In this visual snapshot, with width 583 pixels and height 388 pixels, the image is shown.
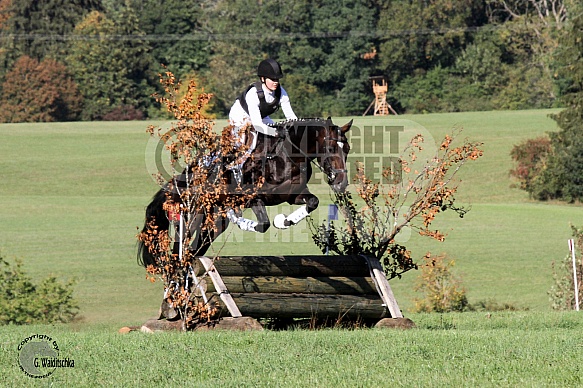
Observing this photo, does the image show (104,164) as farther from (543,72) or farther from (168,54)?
(543,72)

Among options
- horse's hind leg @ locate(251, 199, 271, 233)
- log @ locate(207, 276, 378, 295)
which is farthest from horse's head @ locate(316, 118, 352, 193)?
log @ locate(207, 276, 378, 295)

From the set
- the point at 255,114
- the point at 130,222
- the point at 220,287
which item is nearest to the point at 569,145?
the point at 130,222

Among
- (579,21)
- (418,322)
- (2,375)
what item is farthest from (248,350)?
(579,21)

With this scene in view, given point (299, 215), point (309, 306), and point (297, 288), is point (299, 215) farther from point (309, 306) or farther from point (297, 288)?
point (309, 306)

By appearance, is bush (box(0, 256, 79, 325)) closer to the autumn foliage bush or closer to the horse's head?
the autumn foliage bush

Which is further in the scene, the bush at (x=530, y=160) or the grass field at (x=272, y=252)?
the bush at (x=530, y=160)

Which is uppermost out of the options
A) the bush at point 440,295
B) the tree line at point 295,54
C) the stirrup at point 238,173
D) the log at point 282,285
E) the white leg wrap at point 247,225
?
the tree line at point 295,54

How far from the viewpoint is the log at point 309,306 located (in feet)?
32.3

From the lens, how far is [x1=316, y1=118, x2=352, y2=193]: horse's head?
9828 millimetres

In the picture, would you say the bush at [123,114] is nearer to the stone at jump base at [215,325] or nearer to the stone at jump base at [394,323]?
the stone at jump base at [215,325]

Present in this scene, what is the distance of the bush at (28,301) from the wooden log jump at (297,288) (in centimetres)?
718

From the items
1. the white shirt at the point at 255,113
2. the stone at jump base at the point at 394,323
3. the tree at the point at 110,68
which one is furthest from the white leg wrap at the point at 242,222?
the tree at the point at 110,68

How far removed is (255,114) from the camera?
33.3ft

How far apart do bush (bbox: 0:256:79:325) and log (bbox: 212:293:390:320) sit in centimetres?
735
